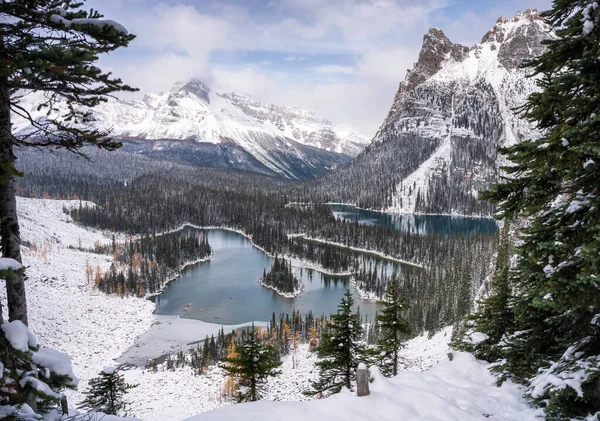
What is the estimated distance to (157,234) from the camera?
19888 cm

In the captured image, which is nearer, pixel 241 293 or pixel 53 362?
pixel 53 362

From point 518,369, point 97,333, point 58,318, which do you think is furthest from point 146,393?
point 518,369

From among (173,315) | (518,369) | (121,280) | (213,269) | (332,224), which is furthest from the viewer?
(332,224)

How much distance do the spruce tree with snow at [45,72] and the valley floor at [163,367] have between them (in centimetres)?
796

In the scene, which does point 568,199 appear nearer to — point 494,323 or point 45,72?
point 494,323

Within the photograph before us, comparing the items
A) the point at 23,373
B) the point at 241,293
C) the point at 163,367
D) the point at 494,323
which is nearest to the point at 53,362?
the point at 23,373

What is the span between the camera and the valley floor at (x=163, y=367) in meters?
10.5

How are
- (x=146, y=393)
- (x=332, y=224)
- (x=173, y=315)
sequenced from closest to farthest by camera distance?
(x=146, y=393)
(x=173, y=315)
(x=332, y=224)

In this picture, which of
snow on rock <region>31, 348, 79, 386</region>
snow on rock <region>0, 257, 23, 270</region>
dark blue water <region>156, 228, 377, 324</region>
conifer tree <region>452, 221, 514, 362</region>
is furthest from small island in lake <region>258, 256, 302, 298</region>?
snow on rock <region>0, 257, 23, 270</region>

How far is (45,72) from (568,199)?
41.0 ft

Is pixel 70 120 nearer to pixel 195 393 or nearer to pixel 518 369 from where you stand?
pixel 518 369

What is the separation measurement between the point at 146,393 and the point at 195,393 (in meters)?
8.07

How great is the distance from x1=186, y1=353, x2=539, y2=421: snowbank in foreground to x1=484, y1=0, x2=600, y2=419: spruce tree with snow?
2.06m

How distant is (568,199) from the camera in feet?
28.6
